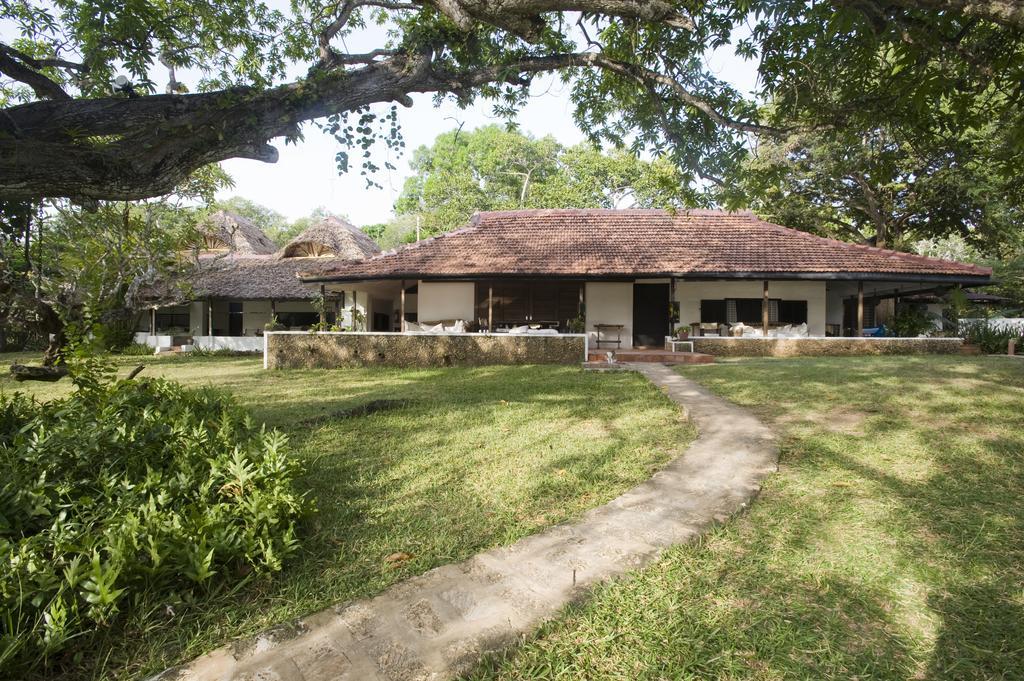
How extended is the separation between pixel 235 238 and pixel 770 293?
86.0ft

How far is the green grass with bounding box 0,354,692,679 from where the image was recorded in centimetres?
207

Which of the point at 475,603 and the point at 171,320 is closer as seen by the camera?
the point at 475,603

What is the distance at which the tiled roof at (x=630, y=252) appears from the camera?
13.8 meters

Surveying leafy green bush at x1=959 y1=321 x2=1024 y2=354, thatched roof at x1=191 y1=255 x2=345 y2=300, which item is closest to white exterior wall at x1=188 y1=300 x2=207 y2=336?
thatched roof at x1=191 y1=255 x2=345 y2=300

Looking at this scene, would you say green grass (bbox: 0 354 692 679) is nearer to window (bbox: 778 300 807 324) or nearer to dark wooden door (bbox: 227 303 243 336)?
window (bbox: 778 300 807 324)

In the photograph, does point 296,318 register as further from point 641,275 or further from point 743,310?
point 743,310

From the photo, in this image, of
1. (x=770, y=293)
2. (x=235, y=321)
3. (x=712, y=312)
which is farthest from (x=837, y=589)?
(x=235, y=321)

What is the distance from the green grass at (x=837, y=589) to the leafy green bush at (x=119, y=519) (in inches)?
55.6

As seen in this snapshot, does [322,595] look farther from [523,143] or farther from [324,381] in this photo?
[523,143]

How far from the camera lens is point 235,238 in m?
27.0

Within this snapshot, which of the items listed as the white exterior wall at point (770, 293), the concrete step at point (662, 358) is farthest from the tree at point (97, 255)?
Answer: the white exterior wall at point (770, 293)

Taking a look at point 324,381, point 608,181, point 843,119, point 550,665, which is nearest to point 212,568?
point 550,665

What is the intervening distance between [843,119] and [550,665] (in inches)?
259

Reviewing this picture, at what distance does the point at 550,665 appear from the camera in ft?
5.89
